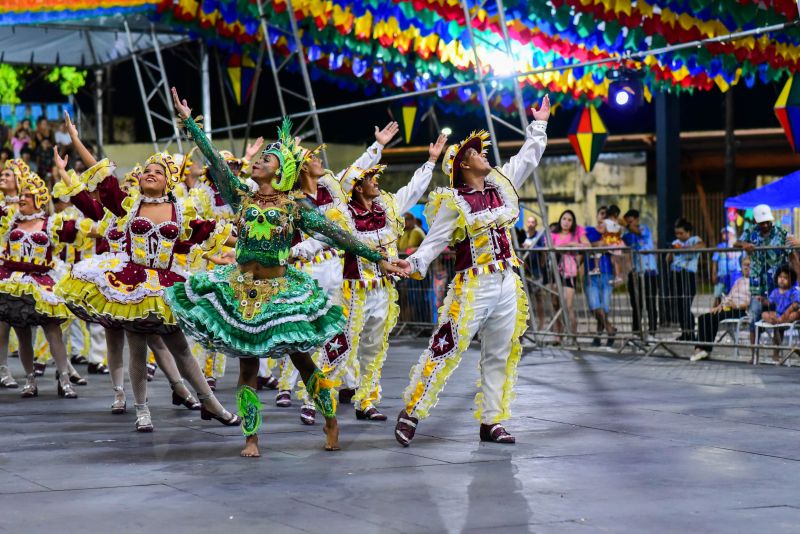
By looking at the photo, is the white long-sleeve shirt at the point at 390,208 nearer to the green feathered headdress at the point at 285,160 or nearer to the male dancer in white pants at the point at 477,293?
the male dancer in white pants at the point at 477,293

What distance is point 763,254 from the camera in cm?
1394

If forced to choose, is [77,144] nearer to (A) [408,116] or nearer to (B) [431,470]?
(B) [431,470]

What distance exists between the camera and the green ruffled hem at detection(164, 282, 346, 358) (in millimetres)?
7492

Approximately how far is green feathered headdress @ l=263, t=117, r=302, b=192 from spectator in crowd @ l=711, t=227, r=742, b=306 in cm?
764

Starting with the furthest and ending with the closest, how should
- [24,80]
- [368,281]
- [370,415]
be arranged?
1. [24,80]
2. [368,281]
3. [370,415]

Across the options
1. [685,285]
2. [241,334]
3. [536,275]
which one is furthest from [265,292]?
[536,275]

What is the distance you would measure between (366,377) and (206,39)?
12.5 metres

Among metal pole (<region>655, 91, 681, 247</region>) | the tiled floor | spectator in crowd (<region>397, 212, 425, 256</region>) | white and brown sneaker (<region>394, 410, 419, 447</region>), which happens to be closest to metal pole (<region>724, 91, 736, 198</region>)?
metal pole (<region>655, 91, 681, 247</region>)

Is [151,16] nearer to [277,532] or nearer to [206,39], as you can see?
[206,39]

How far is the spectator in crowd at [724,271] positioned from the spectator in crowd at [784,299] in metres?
0.56

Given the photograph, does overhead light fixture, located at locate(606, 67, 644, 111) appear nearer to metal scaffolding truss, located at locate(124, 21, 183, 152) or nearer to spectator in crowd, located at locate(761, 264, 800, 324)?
spectator in crowd, located at locate(761, 264, 800, 324)

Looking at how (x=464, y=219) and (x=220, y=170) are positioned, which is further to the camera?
(x=464, y=219)

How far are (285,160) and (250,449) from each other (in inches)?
68.6

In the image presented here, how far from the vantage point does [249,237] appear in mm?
7746
